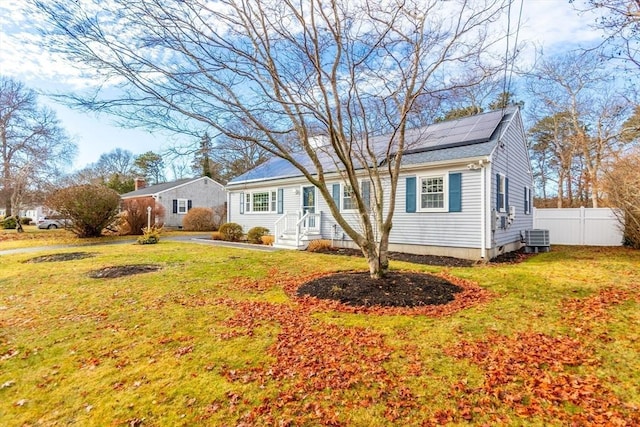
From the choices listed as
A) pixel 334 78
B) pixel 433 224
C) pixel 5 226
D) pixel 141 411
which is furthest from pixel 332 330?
pixel 5 226

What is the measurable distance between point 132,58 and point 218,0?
168 cm

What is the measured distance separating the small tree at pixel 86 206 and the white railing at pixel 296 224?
29.7 ft

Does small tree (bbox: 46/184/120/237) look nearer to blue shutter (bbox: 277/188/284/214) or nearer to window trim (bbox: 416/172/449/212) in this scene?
blue shutter (bbox: 277/188/284/214)

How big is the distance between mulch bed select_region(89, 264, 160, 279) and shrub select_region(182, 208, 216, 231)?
15144mm

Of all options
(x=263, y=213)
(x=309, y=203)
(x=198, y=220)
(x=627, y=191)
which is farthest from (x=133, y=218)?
(x=627, y=191)

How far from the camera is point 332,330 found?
4441 millimetres

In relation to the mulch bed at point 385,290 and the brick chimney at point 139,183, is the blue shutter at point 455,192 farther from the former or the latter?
the brick chimney at point 139,183

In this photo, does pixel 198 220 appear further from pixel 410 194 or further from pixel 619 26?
pixel 619 26

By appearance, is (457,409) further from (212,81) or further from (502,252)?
(502,252)

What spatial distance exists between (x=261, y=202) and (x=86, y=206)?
27.4 feet

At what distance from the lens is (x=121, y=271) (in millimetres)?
8320

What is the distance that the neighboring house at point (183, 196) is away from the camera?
25672 millimetres

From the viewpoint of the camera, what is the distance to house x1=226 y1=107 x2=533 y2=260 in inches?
386

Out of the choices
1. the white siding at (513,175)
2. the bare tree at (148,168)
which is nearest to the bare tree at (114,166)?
the bare tree at (148,168)
